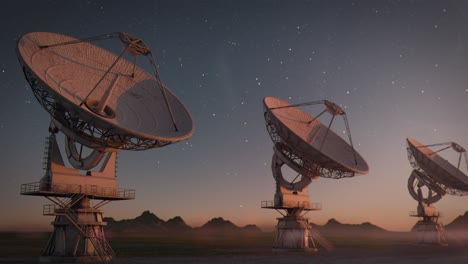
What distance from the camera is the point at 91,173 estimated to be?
34844mm

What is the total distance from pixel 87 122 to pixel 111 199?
8.13m

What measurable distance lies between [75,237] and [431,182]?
157 feet

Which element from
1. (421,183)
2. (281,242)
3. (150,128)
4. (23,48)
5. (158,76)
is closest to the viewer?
(23,48)

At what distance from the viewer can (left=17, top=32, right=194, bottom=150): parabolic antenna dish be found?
2973 centimetres

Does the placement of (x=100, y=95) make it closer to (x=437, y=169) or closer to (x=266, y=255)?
(x=266, y=255)

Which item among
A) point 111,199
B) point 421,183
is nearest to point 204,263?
point 111,199

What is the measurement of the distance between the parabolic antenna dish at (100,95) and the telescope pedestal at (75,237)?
514 centimetres

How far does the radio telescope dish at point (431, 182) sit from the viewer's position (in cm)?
5978

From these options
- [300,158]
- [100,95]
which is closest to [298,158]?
[300,158]

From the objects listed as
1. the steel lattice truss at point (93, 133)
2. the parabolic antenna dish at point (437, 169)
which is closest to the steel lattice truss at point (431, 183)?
the parabolic antenna dish at point (437, 169)

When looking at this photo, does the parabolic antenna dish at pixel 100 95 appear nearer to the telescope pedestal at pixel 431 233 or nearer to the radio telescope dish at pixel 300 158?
the radio telescope dish at pixel 300 158

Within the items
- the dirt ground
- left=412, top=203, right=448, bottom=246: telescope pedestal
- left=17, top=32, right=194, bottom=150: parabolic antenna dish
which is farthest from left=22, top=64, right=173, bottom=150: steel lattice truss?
left=412, top=203, right=448, bottom=246: telescope pedestal

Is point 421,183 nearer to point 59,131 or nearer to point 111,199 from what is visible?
point 111,199

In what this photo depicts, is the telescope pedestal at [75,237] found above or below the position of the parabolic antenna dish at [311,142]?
below
